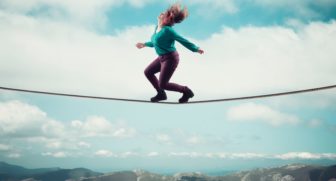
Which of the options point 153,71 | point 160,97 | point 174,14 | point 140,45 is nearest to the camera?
point 174,14

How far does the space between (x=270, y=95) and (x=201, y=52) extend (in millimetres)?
2172

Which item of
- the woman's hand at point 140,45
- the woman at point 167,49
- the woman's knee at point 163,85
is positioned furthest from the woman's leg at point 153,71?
the woman's hand at point 140,45

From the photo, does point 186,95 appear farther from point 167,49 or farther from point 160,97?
point 167,49

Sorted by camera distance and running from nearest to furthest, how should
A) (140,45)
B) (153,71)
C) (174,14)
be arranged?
(174,14) → (153,71) → (140,45)

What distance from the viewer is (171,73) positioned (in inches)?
340

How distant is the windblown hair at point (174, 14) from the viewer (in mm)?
8195

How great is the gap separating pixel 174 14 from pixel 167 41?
78 cm

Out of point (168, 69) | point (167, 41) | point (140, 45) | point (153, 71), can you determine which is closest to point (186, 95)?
point (168, 69)

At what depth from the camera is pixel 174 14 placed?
8.21 metres

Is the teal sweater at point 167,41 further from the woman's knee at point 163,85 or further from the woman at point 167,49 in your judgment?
the woman's knee at point 163,85

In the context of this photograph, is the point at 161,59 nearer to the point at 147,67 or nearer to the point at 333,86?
the point at 147,67

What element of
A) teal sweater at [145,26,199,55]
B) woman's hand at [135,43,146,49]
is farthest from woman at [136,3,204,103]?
woman's hand at [135,43,146,49]

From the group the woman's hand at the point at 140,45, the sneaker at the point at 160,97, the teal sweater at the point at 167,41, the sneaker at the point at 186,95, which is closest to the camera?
the teal sweater at the point at 167,41

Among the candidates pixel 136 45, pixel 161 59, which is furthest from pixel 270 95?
pixel 136 45
